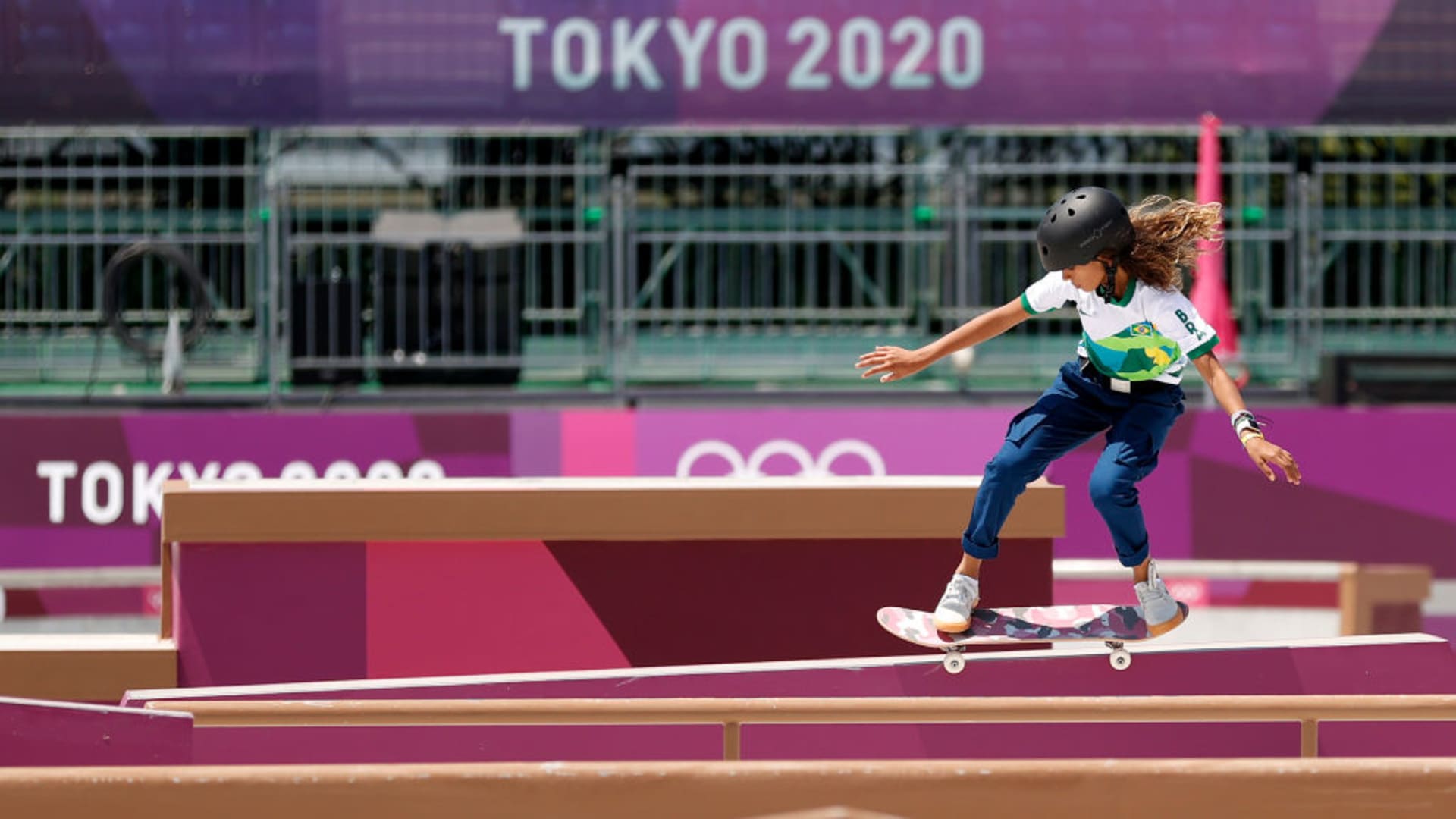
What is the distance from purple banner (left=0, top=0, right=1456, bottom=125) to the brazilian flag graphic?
6.95 m

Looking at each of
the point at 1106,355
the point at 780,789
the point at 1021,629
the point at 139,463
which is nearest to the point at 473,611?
the point at 1021,629

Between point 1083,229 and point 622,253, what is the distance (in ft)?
21.4

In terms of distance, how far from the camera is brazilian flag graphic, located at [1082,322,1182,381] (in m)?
6.94

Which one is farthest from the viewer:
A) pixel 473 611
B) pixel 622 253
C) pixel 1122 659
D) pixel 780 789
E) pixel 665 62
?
pixel 665 62

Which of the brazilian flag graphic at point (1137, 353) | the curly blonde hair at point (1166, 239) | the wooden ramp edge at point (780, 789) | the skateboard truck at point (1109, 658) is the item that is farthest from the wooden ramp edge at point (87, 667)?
the curly blonde hair at point (1166, 239)

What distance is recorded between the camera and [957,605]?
712 cm

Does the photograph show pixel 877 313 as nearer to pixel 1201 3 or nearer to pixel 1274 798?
pixel 1201 3

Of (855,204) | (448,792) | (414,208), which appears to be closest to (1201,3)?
(855,204)

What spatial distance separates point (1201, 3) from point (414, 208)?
17.6 feet

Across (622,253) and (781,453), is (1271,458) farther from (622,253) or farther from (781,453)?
(622,253)

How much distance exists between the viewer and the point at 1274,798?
4996 mm

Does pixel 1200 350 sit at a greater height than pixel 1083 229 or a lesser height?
lesser

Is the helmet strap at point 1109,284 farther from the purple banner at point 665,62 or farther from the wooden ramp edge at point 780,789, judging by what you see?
the purple banner at point 665,62

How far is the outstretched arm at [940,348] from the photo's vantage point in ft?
22.4
